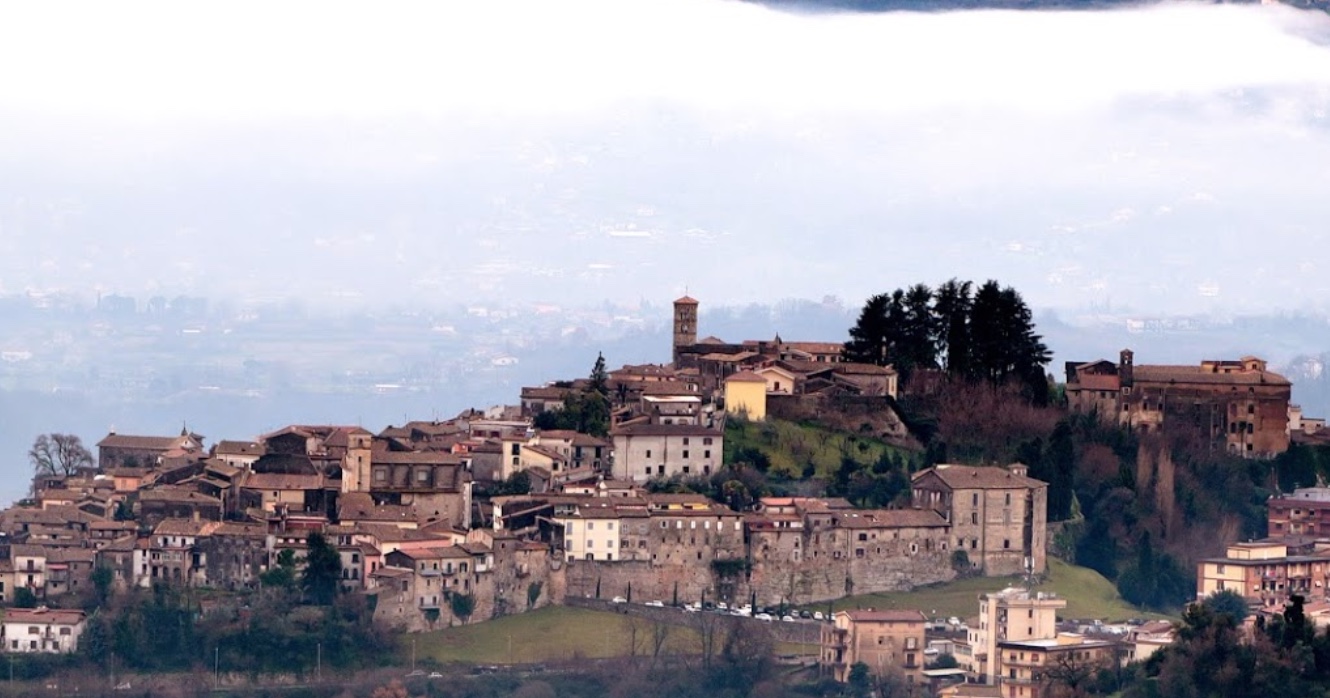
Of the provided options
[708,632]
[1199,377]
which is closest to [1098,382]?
[1199,377]

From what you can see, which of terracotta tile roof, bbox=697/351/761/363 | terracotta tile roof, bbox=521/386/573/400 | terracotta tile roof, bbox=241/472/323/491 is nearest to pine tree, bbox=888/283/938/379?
terracotta tile roof, bbox=697/351/761/363

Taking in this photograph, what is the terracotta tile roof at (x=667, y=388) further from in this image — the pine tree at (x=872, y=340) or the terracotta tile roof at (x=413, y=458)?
the terracotta tile roof at (x=413, y=458)

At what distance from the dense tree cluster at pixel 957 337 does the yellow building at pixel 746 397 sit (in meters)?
4.12

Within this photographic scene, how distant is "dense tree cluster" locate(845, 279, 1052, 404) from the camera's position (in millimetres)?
69438

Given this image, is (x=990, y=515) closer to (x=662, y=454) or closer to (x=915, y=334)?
(x=662, y=454)

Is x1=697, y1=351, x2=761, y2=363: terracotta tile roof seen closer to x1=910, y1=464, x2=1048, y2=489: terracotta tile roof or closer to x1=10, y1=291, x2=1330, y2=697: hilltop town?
x1=10, y1=291, x2=1330, y2=697: hilltop town

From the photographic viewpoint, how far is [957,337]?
69.6 meters

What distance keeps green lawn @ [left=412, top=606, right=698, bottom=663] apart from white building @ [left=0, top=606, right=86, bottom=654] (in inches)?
201

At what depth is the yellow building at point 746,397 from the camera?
217 ft

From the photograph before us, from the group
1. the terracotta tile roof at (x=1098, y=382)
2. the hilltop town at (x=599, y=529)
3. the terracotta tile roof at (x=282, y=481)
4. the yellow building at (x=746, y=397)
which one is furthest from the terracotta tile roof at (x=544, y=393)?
the terracotta tile roof at (x=1098, y=382)

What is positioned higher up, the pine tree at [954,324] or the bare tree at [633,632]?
the pine tree at [954,324]

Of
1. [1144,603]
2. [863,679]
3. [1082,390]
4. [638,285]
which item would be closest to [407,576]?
[863,679]

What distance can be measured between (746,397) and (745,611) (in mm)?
7242

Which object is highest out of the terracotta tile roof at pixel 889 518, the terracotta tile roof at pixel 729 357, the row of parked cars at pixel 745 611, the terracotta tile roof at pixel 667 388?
the terracotta tile roof at pixel 729 357
